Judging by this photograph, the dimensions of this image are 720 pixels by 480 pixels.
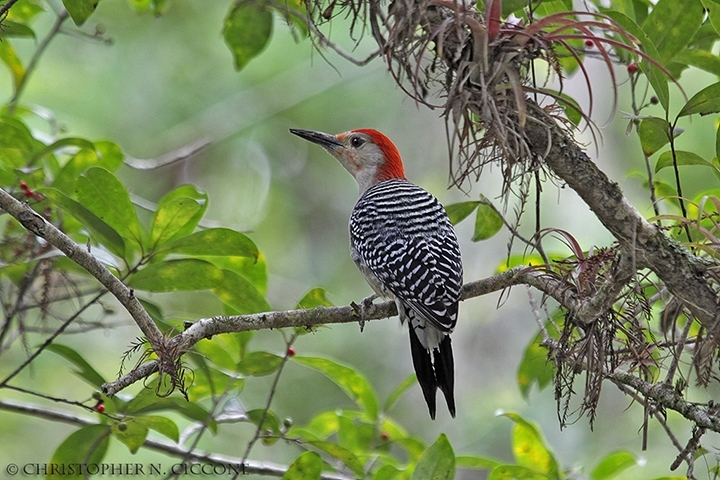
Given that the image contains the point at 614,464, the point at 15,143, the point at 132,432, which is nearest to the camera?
the point at 132,432

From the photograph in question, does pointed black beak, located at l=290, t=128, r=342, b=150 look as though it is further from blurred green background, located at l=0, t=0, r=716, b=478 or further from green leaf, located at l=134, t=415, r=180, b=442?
blurred green background, located at l=0, t=0, r=716, b=478

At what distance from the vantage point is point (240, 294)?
9.13 ft

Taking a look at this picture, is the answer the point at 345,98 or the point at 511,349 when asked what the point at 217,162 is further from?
the point at 511,349

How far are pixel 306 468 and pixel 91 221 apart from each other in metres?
1.11

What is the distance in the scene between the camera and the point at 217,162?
31.5 feet

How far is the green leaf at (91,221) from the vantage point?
2.54 meters

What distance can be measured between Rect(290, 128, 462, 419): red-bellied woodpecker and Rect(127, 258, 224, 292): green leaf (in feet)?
3.30

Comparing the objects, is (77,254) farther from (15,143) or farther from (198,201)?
(15,143)

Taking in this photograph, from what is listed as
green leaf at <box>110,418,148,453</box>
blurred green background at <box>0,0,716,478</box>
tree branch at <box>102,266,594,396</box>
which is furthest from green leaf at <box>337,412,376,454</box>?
blurred green background at <box>0,0,716,478</box>

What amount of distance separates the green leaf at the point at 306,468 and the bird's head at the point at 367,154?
99.9 inches

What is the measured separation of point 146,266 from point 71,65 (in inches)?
250

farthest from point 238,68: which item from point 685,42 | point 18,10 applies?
point 685,42

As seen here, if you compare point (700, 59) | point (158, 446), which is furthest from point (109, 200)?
point (700, 59)

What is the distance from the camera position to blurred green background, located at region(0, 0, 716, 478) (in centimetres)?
745
